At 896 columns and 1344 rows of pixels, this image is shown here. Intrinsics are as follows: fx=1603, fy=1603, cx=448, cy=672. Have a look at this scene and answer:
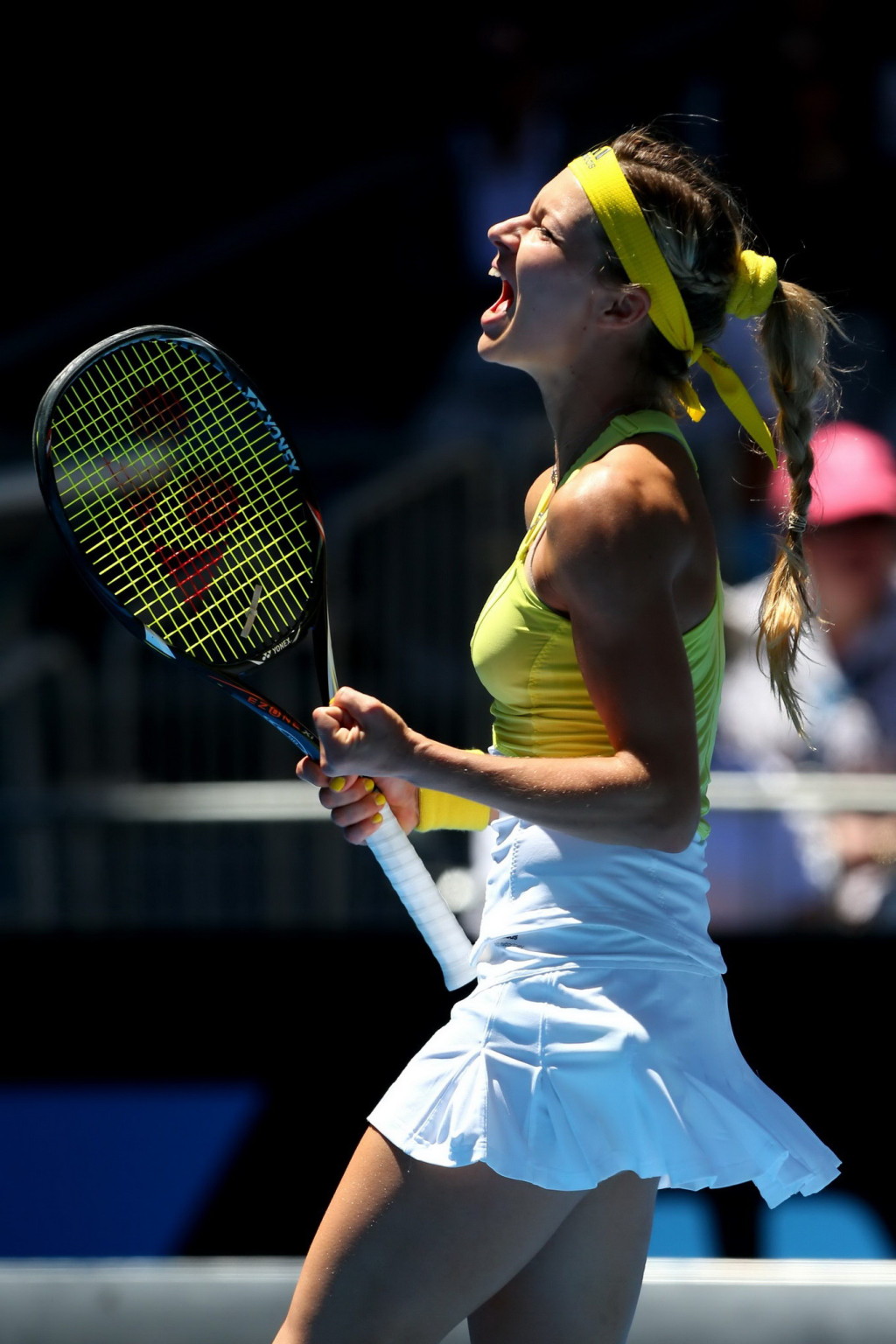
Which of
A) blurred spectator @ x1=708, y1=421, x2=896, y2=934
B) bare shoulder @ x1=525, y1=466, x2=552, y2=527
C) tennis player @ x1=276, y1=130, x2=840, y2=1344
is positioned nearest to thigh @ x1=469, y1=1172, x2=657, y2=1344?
tennis player @ x1=276, y1=130, x2=840, y2=1344

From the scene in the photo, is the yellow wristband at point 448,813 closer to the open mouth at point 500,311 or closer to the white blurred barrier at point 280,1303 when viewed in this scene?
the open mouth at point 500,311

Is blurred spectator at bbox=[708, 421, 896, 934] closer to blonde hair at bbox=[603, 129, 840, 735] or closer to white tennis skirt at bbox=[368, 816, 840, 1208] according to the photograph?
blonde hair at bbox=[603, 129, 840, 735]

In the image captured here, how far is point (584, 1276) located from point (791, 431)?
2.66ft

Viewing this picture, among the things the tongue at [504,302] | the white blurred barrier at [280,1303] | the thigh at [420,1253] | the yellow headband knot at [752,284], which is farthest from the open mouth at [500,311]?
the white blurred barrier at [280,1303]

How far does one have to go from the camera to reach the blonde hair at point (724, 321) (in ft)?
4.84

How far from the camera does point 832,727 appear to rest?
129 inches

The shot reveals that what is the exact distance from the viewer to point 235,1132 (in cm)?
290

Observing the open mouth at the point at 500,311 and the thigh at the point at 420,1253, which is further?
the open mouth at the point at 500,311

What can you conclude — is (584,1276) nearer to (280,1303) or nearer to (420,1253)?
(420,1253)

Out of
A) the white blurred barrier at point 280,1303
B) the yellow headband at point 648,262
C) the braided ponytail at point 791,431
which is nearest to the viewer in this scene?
the yellow headband at point 648,262

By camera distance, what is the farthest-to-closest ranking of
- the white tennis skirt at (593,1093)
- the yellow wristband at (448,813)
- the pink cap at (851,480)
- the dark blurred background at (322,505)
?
the pink cap at (851,480)
the dark blurred background at (322,505)
the yellow wristband at (448,813)
the white tennis skirt at (593,1093)

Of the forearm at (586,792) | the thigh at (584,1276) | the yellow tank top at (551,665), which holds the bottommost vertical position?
the thigh at (584,1276)

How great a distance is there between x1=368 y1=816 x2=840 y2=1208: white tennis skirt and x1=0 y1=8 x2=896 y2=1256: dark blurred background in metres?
1.25

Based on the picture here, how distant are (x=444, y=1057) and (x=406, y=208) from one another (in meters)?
4.05
